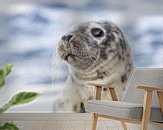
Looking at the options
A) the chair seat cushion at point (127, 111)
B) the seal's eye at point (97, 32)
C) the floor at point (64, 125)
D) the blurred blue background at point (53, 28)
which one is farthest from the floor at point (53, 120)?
the chair seat cushion at point (127, 111)

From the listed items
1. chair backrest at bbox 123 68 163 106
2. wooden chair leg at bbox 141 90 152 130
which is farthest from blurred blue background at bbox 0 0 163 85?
wooden chair leg at bbox 141 90 152 130

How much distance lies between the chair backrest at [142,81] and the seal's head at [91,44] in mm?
1042

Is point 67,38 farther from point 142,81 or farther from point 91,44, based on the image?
point 142,81

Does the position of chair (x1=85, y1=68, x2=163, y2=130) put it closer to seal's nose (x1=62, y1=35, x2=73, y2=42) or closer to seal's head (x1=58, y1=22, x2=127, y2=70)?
seal's head (x1=58, y1=22, x2=127, y2=70)

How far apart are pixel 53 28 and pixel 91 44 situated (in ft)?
2.00

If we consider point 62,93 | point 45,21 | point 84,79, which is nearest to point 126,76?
point 84,79

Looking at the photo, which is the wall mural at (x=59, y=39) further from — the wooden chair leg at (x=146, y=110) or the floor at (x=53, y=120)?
the wooden chair leg at (x=146, y=110)

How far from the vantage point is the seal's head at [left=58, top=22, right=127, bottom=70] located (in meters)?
4.82

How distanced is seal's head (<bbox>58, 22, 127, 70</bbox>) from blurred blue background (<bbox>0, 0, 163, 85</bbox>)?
113mm

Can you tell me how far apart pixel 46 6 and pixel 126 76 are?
4.95 feet

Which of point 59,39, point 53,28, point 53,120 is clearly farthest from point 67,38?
point 53,120

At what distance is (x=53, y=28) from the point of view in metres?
5.00

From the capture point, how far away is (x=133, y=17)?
499cm

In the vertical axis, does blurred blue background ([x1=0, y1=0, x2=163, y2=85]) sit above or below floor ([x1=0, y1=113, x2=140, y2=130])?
above
